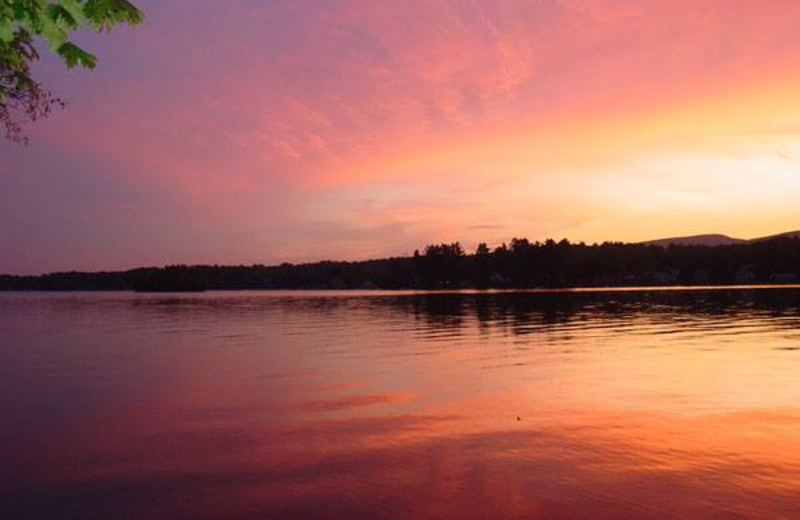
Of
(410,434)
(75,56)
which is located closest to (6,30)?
(75,56)

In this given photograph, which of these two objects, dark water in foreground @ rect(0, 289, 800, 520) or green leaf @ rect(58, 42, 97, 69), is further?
dark water in foreground @ rect(0, 289, 800, 520)

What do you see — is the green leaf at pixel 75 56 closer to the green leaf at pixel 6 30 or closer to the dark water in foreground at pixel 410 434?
the green leaf at pixel 6 30

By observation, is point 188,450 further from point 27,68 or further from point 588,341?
point 588,341

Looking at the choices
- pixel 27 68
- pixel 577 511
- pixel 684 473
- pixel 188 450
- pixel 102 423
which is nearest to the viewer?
pixel 577 511

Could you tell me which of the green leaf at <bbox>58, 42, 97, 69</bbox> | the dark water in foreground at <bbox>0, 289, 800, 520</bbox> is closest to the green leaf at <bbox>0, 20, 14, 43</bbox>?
the green leaf at <bbox>58, 42, 97, 69</bbox>

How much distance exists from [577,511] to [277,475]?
25.8 ft

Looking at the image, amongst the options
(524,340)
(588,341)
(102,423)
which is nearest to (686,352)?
(588,341)

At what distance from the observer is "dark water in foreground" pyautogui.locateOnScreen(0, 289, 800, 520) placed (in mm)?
14648

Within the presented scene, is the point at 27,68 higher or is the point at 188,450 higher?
the point at 27,68

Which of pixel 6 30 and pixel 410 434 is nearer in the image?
pixel 6 30

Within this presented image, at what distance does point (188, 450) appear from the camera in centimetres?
1975

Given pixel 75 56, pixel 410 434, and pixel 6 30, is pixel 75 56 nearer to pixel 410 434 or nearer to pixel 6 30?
pixel 6 30

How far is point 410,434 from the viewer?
2127 centimetres

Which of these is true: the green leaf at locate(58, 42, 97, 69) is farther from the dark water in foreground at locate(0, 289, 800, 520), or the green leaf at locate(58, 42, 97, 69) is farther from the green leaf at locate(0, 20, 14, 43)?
the dark water in foreground at locate(0, 289, 800, 520)
